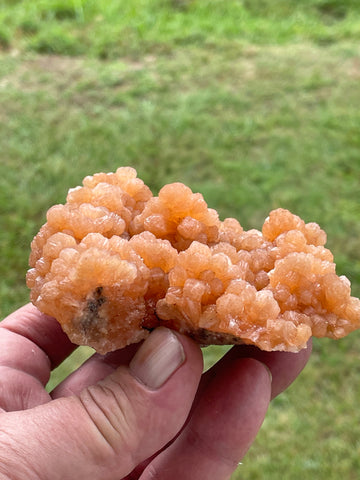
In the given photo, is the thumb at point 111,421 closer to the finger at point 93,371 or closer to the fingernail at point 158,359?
the fingernail at point 158,359

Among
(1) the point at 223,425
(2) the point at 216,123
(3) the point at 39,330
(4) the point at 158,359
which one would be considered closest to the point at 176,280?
(4) the point at 158,359

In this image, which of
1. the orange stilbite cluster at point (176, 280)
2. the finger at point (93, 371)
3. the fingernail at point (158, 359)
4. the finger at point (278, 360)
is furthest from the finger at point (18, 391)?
the finger at point (278, 360)

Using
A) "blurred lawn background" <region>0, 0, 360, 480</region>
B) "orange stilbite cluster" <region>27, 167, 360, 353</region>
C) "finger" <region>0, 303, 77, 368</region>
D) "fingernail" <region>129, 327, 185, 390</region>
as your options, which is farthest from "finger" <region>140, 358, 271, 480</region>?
"blurred lawn background" <region>0, 0, 360, 480</region>

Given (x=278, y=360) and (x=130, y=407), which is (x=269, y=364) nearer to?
(x=278, y=360)

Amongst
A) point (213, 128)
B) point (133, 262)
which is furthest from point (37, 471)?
point (213, 128)

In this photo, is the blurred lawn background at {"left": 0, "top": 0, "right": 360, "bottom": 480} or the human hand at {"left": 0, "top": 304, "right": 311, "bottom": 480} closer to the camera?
the human hand at {"left": 0, "top": 304, "right": 311, "bottom": 480}

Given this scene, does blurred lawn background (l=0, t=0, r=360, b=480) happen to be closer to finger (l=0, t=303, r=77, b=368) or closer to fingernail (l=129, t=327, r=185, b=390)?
finger (l=0, t=303, r=77, b=368)

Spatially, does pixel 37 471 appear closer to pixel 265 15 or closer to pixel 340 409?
pixel 340 409
